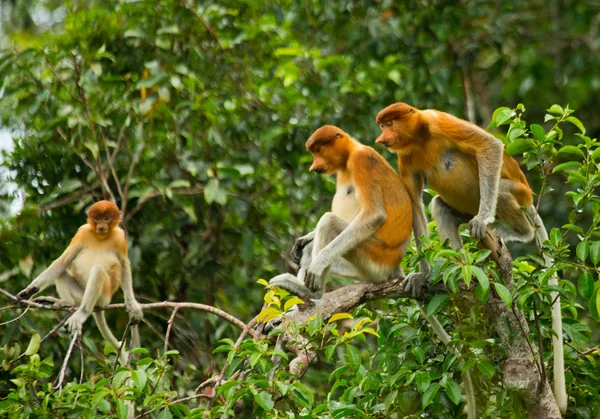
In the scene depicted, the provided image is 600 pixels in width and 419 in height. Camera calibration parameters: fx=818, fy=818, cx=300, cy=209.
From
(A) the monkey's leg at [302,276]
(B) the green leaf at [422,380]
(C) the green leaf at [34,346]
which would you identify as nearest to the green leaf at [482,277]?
(B) the green leaf at [422,380]

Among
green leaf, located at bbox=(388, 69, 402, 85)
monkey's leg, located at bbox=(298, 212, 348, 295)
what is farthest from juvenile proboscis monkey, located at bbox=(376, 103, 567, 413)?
green leaf, located at bbox=(388, 69, 402, 85)

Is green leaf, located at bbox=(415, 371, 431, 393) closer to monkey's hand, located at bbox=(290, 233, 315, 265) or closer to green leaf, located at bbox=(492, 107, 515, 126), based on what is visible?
green leaf, located at bbox=(492, 107, 515, 126)

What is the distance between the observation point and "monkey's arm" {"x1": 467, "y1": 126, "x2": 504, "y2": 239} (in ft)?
10.2

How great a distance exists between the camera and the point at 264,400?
2.35 meters

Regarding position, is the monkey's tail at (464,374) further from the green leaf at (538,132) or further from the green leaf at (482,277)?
the green leaf at (538,132)

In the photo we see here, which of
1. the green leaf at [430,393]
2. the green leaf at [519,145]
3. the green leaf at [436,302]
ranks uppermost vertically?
the green leaf at [519,145]

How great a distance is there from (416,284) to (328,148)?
0.82m

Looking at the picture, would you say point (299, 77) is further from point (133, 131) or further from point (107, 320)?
point (107, 320)

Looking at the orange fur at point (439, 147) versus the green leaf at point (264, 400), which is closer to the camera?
the green leaf at point (264, 400)

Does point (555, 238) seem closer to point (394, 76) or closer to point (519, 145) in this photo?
point (519, 145)

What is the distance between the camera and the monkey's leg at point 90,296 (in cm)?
388

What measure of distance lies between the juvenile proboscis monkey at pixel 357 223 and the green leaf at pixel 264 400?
88cm

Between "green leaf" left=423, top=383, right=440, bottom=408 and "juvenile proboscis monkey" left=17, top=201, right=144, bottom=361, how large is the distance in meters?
1.79

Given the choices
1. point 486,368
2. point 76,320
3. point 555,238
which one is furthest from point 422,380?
point 76,320
